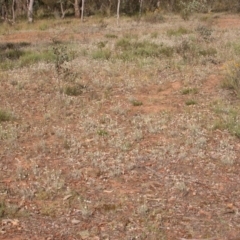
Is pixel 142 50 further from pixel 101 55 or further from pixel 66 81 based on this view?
pixel 66 81

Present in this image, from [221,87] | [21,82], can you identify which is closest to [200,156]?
[221,87]

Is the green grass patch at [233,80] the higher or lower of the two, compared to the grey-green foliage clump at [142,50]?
lower

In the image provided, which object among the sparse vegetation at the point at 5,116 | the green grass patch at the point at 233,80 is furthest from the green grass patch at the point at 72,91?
the green grass patch at the point at 233,80

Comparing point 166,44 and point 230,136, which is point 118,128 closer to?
point 230,136

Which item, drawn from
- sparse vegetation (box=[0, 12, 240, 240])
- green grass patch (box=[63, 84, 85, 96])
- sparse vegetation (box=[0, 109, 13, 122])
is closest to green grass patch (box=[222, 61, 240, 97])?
sparse vegetation (box=[0, 12, 240, 240])

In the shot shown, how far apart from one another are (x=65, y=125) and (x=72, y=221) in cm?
361

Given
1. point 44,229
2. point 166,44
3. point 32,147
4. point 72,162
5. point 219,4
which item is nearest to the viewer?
point 44,229

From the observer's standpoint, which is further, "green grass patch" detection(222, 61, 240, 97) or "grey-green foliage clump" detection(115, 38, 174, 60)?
"grey-green foliage clump" detection(115, 38, 174, 60)

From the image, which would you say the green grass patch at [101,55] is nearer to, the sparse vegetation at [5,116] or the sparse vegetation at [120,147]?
the sparse vegetation at [120,147]

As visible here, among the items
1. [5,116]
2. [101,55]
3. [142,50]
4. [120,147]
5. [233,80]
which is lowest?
[120,147]

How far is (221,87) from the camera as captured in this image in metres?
11.2

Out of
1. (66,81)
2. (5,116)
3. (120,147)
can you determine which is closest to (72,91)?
(66,81)

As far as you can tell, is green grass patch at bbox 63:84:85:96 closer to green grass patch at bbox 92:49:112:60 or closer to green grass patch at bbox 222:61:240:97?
green grass patch at bbox 222:61:240:97

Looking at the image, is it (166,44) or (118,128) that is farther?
(166,44)
